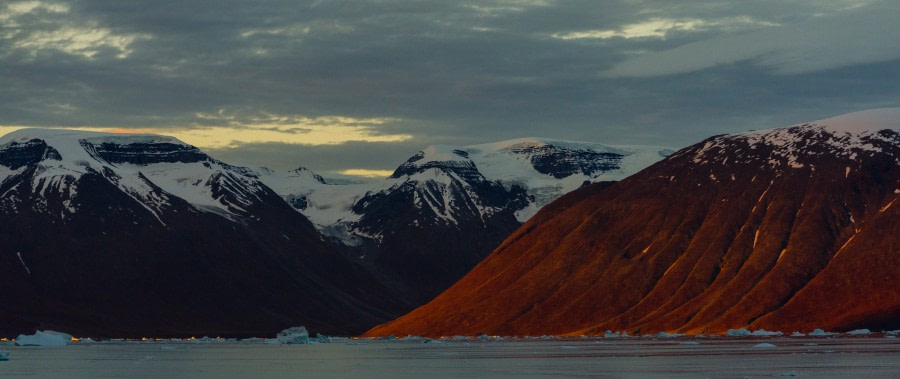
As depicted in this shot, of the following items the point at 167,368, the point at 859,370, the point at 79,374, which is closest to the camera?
the point at 859,370

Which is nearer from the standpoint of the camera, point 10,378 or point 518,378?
point 518,378

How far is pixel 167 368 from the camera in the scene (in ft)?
458

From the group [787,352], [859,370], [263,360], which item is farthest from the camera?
[263,360]

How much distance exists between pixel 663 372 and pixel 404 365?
117 feet

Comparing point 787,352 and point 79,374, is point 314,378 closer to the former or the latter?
point 79,374

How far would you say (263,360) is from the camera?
16262cm

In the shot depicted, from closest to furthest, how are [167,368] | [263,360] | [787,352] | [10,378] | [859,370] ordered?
[859,370] < [10,378] < [167,368] < [787,352] < [263,360]

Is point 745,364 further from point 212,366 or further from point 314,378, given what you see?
point 212,366

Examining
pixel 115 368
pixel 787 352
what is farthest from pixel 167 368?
pixel 787 352

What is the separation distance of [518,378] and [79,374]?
4232 cm

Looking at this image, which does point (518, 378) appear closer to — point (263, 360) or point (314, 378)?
point (314, 378)

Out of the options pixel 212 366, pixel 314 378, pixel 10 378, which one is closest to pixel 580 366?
pixel 314 378

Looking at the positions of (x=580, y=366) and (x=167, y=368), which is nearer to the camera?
(x=580, y=366)

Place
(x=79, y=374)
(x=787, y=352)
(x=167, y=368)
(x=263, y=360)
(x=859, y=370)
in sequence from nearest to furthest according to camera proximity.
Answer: (x=859, y=370) → (x=79, y=374) → (x=167, y=368) → (x=787, y=352) → (x=263, y=360)
